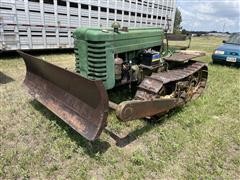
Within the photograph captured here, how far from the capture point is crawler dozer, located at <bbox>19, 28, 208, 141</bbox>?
9.57 ft

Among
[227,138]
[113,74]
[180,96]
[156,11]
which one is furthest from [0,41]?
[156,11]

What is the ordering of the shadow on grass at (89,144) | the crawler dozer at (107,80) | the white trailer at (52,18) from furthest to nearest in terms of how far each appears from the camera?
the white trailer at (52,18)
the shadow on grass at (89,144)
the crawler dozer at (107,80)

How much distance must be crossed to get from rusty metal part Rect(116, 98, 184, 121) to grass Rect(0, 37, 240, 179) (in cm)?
43

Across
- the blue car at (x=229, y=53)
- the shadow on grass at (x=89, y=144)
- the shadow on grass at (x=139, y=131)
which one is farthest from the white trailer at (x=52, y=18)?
the shadow on grass at (x=139, y=131)

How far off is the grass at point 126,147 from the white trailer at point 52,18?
4678mm

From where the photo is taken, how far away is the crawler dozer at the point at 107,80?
2918 millimetres

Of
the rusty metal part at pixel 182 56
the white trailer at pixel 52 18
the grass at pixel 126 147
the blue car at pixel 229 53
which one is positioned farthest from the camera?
the blue car at pixel 229 53

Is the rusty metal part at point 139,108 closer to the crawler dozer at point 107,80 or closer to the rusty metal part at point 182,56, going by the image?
the crawler dozer at point 107,80

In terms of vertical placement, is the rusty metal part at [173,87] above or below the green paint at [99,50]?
below

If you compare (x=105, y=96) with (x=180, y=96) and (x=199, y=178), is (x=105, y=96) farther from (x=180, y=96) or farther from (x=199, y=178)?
(x=180, y=96)

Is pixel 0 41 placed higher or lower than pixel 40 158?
higher

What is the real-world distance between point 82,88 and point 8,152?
1330 millimetres

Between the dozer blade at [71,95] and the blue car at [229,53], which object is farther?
the blue car at [229,53]

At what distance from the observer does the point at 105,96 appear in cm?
272
